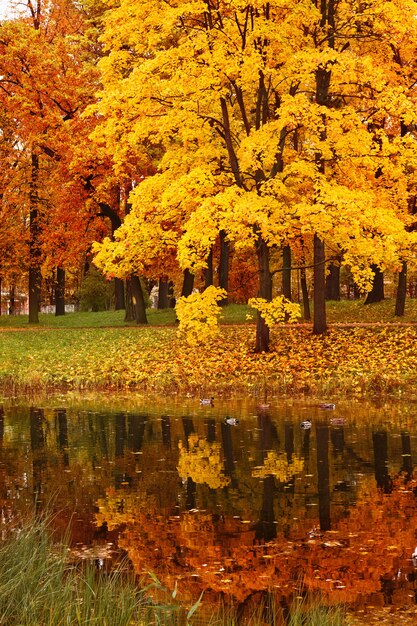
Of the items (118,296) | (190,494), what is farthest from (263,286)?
(118,296)

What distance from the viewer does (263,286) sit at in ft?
85.5

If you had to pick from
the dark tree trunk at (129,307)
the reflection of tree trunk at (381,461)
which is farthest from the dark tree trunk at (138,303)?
the reflection of tree trunk at (381,461)

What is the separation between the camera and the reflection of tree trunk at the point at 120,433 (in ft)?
49.5

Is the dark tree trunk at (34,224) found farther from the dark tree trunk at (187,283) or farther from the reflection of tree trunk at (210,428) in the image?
the reflection of tree trunk at (210,428)

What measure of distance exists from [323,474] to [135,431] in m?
5.04

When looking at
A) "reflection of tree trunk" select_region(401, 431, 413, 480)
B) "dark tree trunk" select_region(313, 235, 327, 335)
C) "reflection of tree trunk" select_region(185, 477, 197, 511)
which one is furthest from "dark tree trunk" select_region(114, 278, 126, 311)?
"reflection of tree trunk" select_region(185, 477, 197, 511)

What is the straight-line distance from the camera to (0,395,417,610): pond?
8398 mm

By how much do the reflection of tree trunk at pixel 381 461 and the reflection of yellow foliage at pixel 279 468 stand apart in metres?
1.17

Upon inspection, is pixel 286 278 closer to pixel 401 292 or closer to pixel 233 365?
pixel 401 292

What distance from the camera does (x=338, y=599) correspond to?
761 cm

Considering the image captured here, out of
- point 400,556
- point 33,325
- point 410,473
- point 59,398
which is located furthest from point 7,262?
point 400,556

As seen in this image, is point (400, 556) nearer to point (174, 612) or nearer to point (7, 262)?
point (174, 612)

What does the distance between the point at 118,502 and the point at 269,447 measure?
434cm

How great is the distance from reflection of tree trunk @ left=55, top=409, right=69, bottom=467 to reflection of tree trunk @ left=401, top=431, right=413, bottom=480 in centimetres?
518
